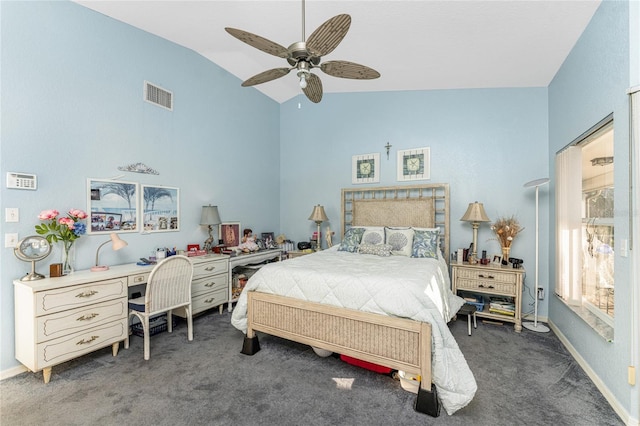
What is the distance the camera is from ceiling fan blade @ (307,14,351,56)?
68.1 inches

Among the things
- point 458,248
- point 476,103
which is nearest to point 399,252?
point 458,248

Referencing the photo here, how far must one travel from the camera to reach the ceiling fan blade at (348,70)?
2145mm

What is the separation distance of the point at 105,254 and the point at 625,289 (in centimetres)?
439

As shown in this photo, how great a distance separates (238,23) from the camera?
3.07 m

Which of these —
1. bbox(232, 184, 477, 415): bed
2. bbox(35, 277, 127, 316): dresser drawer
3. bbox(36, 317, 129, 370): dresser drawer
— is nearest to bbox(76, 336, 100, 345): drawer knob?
bbox(36, 317, 129, 370): dresser drawer

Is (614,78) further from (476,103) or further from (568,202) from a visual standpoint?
(476,103)

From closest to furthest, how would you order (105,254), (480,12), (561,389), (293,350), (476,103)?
(561,389)
(480,12)
(293,350)
(105,254)
(476,103)

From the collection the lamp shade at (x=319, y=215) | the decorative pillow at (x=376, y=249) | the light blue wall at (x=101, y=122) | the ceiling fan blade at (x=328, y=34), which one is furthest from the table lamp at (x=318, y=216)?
the ceiling fan blade at (x=328, y=34)

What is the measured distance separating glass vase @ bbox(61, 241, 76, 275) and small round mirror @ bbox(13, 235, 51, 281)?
0.59ft

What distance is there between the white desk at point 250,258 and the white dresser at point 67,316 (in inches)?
52.8

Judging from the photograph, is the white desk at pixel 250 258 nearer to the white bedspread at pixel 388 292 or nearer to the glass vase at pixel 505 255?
the white bedspread at pixel 388 292

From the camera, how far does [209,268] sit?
353 centimetres

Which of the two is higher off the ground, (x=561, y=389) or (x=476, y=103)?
(x=476, y=103)

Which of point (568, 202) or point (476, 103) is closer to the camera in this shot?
point (568, 202)
